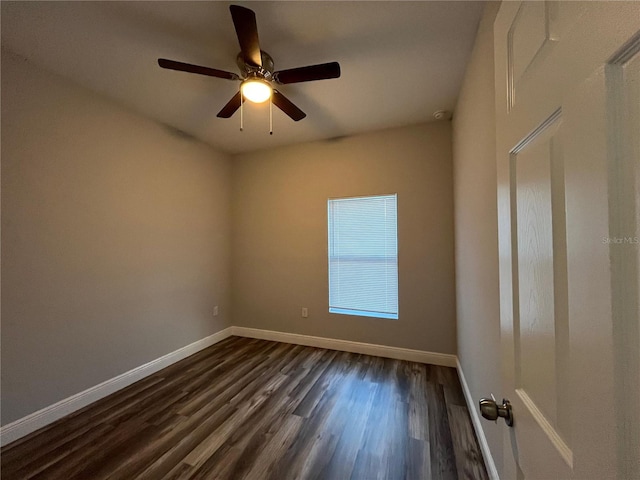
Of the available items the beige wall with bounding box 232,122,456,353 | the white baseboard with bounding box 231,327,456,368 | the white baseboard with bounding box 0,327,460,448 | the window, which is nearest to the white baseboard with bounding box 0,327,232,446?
the white baseboard with bounding box 0,327,460,448

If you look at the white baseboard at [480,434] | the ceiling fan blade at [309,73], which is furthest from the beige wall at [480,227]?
the ceiling fan blade at [309,73]

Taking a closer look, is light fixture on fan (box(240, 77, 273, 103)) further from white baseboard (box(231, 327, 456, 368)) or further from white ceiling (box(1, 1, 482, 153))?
white baseboard (box(231, 327, 456, 368))

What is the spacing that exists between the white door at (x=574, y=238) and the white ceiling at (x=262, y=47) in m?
1.11

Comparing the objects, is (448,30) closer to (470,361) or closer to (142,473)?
(470,361)

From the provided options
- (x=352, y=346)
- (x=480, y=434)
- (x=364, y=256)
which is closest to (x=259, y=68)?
(x=364, y=256)

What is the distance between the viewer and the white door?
312 mm

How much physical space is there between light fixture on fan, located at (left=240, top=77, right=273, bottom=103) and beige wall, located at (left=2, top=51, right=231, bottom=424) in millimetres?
1466

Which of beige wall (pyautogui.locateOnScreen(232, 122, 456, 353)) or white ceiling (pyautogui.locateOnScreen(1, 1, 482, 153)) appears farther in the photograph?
beige wall (pyautogui.locateOnScreen(232, 122, 456, 353))

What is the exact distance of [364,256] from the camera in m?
3.05

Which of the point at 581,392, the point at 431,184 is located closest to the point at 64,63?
the point at 581,392

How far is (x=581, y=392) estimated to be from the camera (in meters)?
0.39

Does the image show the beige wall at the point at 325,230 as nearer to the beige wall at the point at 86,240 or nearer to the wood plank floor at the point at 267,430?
the wood plank floor at the point at 267,430

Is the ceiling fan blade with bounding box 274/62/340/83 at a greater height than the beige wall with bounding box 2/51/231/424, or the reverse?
the ceiling fan blade with bounding box 274/62/340/83

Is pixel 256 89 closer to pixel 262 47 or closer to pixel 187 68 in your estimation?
pixel 262 47
